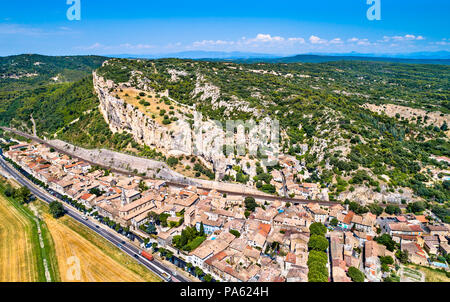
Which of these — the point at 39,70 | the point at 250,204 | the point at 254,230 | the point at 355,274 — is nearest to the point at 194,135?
the point at 250,204

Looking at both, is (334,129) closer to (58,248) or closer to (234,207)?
(234,207)

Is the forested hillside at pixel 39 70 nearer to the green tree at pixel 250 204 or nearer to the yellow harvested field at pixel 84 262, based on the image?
the yellow harvested field at pixel 84 262

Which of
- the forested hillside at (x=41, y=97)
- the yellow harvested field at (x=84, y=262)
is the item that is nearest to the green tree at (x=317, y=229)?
the yellow harvested field at (x=84, y=262)

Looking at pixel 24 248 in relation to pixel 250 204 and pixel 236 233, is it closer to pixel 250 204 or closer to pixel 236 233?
pixel 236 233

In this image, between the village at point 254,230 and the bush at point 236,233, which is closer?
the village at point 254,230

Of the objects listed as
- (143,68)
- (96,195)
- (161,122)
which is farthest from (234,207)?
(143,68)

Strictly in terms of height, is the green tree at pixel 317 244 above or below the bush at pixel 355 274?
above
